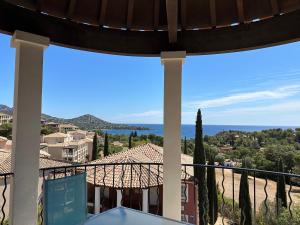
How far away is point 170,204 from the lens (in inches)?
120

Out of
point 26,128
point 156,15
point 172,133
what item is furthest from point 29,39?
point 172,133

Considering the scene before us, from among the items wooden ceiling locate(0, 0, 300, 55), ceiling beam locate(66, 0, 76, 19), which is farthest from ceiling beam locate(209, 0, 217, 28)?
ceiling beam locate(66, 0, 76, 19)

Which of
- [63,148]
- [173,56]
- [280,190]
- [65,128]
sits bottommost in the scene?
[63,148]

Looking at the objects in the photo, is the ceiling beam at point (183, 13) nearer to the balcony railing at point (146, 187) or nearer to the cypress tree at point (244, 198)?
the balcony railing at point (146, 187)

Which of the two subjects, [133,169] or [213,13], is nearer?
[213,13]

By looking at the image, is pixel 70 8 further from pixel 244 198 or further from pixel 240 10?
pixel 244 198

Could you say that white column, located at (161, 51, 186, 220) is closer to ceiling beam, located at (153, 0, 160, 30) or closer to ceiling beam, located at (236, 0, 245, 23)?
ceiling beam, located at (153, 0, 160, 30)

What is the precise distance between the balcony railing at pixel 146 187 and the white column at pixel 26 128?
110 mm

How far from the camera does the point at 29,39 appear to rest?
8.64ft

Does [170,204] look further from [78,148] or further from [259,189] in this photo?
[78,148]

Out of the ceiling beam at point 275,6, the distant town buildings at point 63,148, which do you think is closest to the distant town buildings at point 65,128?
the distant town buildings at point 63,148

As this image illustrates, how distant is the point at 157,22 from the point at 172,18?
395mm

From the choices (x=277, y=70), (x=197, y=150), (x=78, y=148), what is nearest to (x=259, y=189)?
(x=277, y=70)

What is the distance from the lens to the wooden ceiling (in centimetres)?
281
